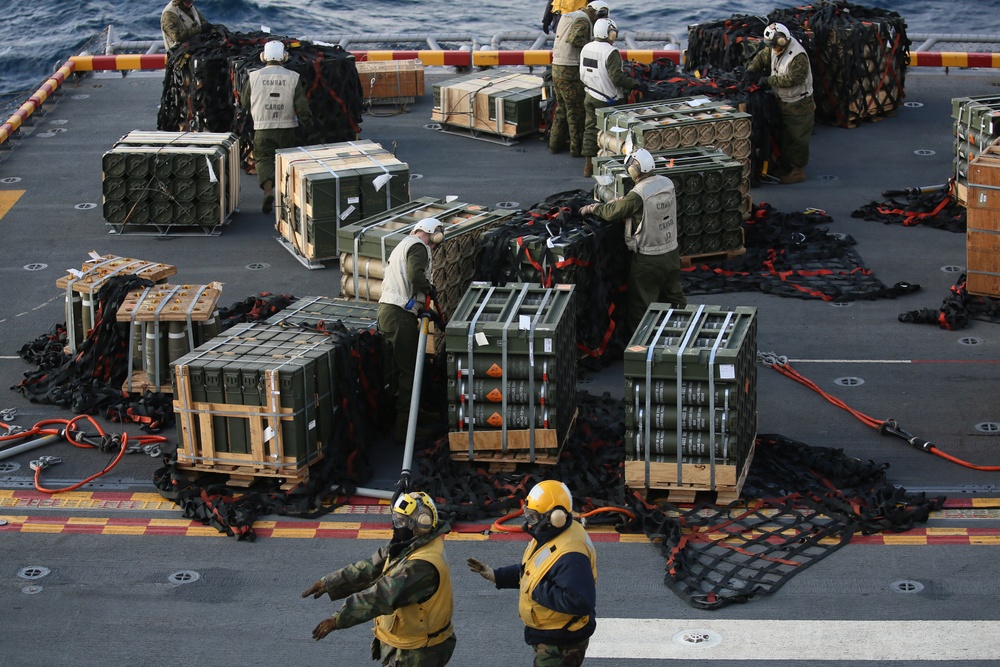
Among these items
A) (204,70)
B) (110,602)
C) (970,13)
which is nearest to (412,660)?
(110,602)

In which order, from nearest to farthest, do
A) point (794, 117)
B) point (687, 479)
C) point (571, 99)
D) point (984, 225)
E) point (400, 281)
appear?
point (687, 479) → point (400, 281) → point (984, 225) → point (794, 117) → point (571, 99)

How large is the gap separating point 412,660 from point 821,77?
1752cm

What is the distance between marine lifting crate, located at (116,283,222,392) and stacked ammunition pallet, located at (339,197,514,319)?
1699mm

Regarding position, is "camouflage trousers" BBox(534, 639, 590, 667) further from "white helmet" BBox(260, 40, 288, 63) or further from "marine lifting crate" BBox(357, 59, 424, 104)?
"marine lifting crate" BBox(357, 59, 424, 104)

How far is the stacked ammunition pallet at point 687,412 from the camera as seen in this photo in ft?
43.8

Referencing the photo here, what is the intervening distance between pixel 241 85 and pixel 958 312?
12.0 metres

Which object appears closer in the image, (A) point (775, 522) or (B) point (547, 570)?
(B) point (547, 570)

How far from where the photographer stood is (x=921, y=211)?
21.5m

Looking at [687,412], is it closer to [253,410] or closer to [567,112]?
[253,410]

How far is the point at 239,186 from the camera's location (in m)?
22.9

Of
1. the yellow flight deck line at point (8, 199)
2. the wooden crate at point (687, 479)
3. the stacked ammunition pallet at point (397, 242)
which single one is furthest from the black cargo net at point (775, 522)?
the yellow flight deck line at point (8, 199)

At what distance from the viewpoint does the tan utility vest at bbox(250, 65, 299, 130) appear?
71.1 ft

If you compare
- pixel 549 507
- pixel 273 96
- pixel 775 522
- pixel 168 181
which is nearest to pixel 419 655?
pixel 549 507

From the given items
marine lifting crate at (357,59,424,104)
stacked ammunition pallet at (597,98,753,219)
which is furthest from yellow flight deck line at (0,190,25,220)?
stacked ammunition pallet at (597,98,753,219)
